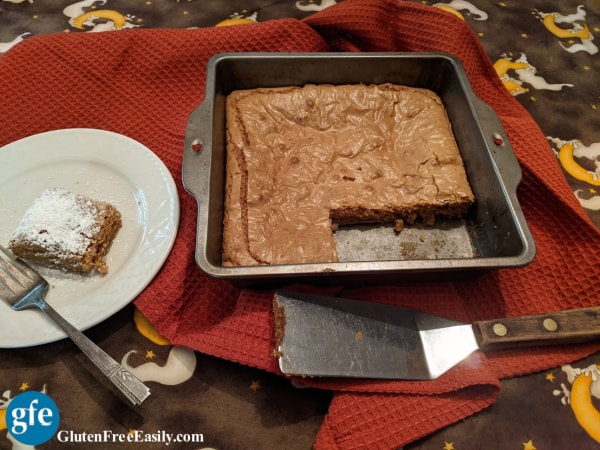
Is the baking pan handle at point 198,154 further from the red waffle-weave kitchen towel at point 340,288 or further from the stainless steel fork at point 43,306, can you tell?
the stainless steel fork at point 43,306

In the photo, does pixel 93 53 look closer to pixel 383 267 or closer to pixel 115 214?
pixel 115 214

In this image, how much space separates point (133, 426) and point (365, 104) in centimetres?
159

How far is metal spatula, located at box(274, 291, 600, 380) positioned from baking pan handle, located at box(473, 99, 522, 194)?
0.51 m

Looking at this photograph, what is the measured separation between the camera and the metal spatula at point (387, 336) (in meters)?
1.38

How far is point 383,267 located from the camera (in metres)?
1.36

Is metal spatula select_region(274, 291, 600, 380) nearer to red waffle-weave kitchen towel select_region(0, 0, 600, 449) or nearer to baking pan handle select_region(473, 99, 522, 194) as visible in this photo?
red waffle-weave kitchen towel select_region(0, 0, 600, 449)

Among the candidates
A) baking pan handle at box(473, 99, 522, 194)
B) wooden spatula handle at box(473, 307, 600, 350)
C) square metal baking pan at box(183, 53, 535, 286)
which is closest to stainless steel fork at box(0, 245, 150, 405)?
square metal baking pan at box(183, 53, 535, 286)

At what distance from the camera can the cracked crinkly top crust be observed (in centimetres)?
162

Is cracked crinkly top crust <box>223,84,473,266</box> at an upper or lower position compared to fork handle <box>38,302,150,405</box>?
upper

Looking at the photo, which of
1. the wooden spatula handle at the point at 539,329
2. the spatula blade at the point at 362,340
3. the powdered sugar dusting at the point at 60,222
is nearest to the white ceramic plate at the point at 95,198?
the powdered sugar dusting at the point at 60,222

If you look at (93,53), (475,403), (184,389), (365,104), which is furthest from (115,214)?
(475,403)

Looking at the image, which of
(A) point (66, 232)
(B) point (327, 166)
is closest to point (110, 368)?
(A) point (66, 232)

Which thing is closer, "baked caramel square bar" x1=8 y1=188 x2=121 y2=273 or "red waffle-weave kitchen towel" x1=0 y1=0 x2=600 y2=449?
"red waffle-weave kitchen towel" x1=0 y1=0 x2=600 y2=449

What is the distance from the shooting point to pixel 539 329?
1.43 m
